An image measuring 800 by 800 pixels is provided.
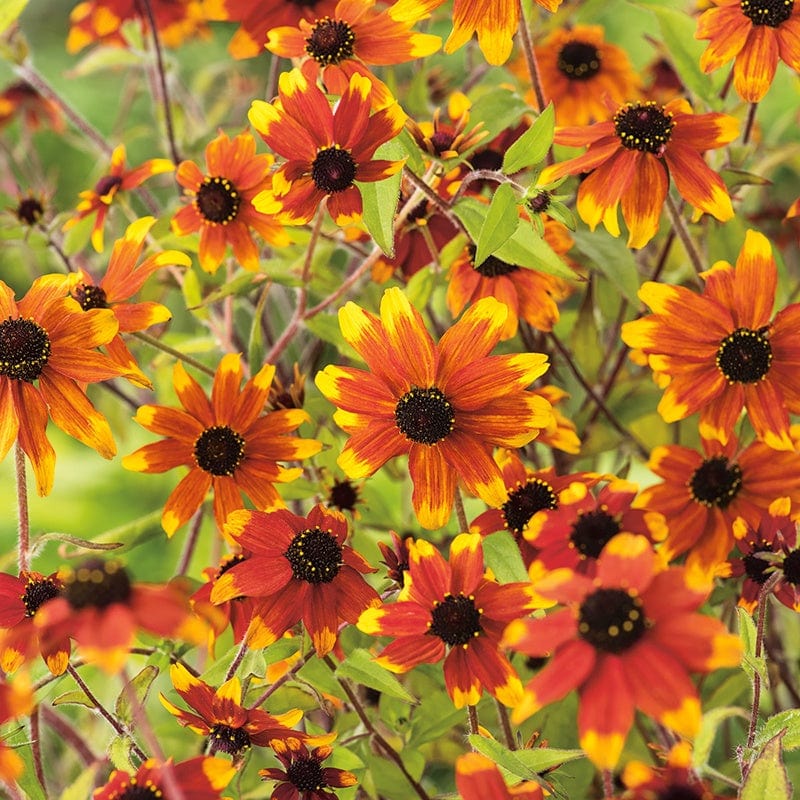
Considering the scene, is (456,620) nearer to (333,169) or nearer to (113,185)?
(333,169)

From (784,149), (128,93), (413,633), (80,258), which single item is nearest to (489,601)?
(413,633)

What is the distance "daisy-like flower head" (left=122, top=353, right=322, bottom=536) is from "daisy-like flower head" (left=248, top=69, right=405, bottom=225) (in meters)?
0.11

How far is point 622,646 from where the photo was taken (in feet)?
1.15

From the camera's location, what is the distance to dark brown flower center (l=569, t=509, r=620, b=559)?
18.4 inches

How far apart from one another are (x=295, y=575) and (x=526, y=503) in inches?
5.3

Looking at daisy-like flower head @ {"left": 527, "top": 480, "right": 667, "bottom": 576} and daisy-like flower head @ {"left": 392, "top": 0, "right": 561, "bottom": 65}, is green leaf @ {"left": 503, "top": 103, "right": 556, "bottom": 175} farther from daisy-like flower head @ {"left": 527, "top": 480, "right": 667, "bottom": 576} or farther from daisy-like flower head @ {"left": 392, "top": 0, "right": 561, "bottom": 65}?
daisy-like flower head @ {"left": 527, "top": 480, "right": 667, "bottom": 576}

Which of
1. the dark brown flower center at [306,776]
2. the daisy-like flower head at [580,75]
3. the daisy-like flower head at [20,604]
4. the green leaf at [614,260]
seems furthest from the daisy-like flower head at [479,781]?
the daisy-like flower head at [580,75]

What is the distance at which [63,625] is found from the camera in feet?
1.14

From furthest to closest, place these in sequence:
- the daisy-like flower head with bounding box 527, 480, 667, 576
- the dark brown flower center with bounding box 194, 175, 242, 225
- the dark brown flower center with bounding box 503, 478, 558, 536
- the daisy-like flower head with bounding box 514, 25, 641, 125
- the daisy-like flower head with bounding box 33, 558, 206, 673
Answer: the daisy-like flower head with bounding box 514, 25, 641, 125
the dark brown flower center with bounding box 194, 175, 242, 225
the dark brown flower center with bounding box 503, 478, 558, 536
the daisy-like flower head with bounding box 527, 480, 667, 576
the daisy-like flower head with bounding box 33, 558, 206, 673

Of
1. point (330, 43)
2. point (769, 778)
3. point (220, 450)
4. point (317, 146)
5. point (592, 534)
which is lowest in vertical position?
point (769, 778)

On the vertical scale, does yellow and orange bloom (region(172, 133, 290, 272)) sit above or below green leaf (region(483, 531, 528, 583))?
above

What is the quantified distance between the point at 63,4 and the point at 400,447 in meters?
1.51

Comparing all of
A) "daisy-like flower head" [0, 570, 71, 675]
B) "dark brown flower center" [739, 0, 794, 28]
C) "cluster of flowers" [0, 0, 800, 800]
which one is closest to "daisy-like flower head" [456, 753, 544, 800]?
"cluster of flowers" [0, 0, 800, 800]

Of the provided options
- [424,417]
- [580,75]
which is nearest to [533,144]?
[424,417]
